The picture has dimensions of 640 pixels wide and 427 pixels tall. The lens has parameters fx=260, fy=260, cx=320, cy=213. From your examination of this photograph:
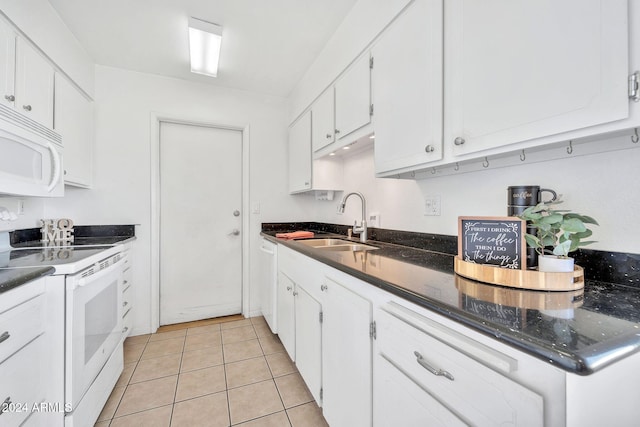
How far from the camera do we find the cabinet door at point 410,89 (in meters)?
1.08

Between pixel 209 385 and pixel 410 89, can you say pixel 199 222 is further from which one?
pixel 410 89

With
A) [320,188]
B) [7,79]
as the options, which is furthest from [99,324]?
[320,188]

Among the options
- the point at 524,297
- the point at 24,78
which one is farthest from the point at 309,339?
the point at 24,78

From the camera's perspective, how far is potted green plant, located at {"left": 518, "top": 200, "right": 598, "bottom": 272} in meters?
0.70

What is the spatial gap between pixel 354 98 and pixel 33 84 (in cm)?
194

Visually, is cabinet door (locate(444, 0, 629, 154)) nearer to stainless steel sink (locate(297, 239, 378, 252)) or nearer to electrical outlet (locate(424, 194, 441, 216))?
electrical outlet (locate(424, 194, 441, 216))

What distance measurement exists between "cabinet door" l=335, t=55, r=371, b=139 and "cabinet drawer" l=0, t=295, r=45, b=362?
1.72m

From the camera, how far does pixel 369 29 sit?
4.89 ft

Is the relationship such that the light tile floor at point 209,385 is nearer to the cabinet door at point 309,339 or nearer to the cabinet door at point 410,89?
the cabinet door at point 309,339

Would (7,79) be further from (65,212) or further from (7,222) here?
(65,212)

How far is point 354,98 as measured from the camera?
163 cm

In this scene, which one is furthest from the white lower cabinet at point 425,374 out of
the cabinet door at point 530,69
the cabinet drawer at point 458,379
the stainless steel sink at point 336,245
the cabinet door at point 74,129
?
the cabinet door at point 74,129

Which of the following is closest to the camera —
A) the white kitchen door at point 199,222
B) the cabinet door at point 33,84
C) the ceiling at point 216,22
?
the cabinet door at point 33,84

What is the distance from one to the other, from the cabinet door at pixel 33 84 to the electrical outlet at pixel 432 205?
2349 mm
